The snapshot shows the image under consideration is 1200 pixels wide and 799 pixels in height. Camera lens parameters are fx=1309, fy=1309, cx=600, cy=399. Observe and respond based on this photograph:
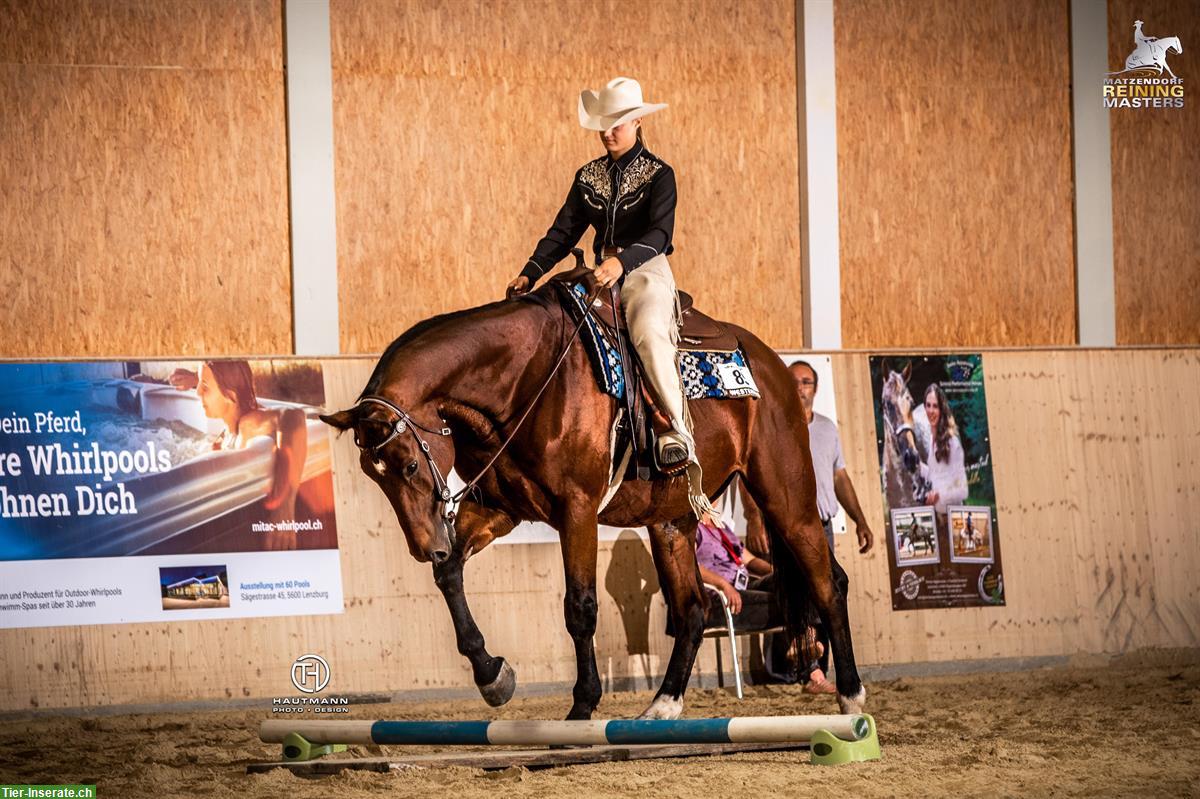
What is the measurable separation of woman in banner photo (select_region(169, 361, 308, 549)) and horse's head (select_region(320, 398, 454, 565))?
9.88 feet

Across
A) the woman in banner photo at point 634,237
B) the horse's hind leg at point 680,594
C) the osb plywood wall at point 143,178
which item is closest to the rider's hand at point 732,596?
the horse's hind leg at point 680,594

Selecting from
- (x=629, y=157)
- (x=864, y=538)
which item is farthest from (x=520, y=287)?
(x=864, y=538)

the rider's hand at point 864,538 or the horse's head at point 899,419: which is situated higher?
the horse's head at point 899,419

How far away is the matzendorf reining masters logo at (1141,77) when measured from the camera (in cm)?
1001

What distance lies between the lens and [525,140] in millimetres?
9008

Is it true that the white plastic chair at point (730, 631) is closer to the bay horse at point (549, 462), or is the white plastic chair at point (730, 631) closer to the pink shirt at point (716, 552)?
the pink shirt at point (716, 552)

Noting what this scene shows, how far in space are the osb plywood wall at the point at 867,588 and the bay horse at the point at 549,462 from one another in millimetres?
1902

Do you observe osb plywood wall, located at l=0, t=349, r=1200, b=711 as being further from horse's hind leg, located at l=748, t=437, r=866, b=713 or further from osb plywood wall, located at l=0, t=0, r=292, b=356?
horse's hind leg, located at l=748, t=437, r=866, b=713

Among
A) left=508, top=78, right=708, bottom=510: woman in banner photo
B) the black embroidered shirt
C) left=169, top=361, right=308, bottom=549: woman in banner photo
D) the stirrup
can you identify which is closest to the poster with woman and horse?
left=508, top=78, right=708, bottom=510: woman in banner photo

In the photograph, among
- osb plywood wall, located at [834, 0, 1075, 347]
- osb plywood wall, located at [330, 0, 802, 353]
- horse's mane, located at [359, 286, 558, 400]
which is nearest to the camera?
horse's mane, located at [359, 286, 558, 400]

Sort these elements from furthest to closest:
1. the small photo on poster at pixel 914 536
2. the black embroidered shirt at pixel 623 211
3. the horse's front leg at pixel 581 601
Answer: the small photo on poster at pixel 914 536 < the black embroidered shirt at pixel 623 211 < the horse's front leg at pixel 581 601

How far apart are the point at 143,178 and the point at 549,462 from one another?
4587 mm

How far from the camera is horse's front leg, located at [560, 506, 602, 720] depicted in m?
5.07

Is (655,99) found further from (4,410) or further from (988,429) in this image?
(4,410)
